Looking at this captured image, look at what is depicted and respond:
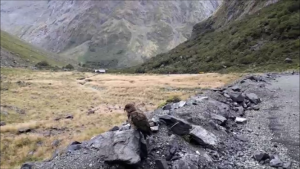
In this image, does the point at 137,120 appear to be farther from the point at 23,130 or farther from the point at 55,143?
the point at 23,130

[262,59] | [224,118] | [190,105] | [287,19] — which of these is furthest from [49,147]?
[287,19]

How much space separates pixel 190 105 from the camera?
797 inches

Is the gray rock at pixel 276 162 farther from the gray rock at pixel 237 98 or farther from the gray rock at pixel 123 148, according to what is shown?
the gray rock at pixel 237 98

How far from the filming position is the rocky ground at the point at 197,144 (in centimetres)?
1209

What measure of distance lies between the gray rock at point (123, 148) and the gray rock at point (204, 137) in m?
3.45

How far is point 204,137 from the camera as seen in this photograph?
15062 millimetres

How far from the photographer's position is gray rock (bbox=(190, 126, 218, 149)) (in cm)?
1475

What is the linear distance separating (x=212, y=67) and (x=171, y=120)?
279 feet

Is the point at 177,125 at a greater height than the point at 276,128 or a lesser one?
greater

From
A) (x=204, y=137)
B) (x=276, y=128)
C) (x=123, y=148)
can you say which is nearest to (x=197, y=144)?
(x=204, y=137)

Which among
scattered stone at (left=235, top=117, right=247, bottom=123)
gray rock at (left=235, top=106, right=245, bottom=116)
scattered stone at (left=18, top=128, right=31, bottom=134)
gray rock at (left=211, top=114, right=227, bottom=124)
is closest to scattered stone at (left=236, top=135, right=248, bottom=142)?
gray rock at (left=211, top=114, right=227, bottom=124)

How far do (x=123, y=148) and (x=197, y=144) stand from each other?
14.5ft

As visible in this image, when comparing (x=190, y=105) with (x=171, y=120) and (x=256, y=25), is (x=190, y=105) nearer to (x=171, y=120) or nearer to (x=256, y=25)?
(x=171, y=120)

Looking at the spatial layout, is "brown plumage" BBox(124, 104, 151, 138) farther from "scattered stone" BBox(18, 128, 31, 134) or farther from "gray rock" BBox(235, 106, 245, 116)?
"scattered stone" BBox(18, 128, 31, 134)
